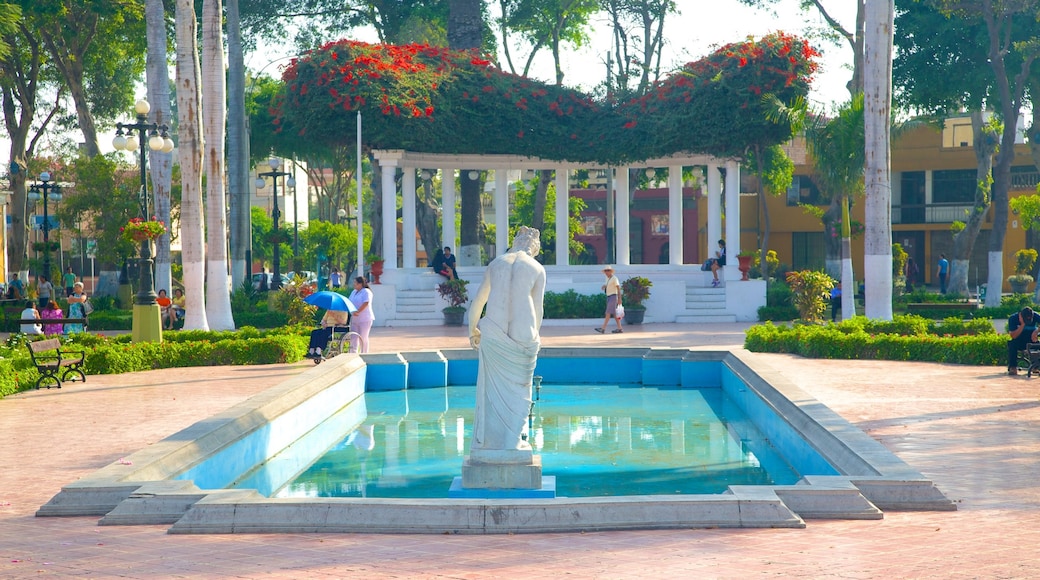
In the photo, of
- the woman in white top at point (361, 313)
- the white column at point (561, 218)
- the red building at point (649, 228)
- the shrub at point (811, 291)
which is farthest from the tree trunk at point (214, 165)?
the red building at point (649, 228)

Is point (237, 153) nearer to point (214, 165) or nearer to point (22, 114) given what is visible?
point (22, 114)

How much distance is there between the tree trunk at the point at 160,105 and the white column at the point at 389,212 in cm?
535

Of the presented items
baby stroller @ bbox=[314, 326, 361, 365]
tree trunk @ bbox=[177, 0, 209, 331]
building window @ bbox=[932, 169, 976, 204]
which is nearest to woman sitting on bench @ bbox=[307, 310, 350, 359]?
baby stroller @ bbox=[314, 326, 361, 365]

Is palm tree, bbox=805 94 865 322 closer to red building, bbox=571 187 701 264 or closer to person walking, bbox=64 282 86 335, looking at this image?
person walking, bbox=64 282 86 335

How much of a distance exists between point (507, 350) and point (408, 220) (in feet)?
68.9

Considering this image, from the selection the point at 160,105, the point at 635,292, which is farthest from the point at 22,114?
the point at 635,292

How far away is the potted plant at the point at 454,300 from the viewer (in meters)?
27.2

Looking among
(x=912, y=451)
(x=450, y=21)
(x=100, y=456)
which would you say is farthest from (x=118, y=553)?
(x=450, y=21)

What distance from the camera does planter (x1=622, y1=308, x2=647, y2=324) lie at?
88.5 feet

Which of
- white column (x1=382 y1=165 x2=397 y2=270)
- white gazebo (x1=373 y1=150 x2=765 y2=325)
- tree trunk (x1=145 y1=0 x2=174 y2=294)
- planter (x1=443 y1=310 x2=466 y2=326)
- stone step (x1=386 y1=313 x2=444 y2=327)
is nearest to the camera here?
tree trunk (x1=145 y1=0 x2=174 y2=294)

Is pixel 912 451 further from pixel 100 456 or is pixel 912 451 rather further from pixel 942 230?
pixel 942 230

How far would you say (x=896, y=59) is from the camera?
36.5 m

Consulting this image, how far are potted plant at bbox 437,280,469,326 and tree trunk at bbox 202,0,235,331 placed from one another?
18.3 ft

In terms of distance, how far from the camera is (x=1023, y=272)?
1590 inches
